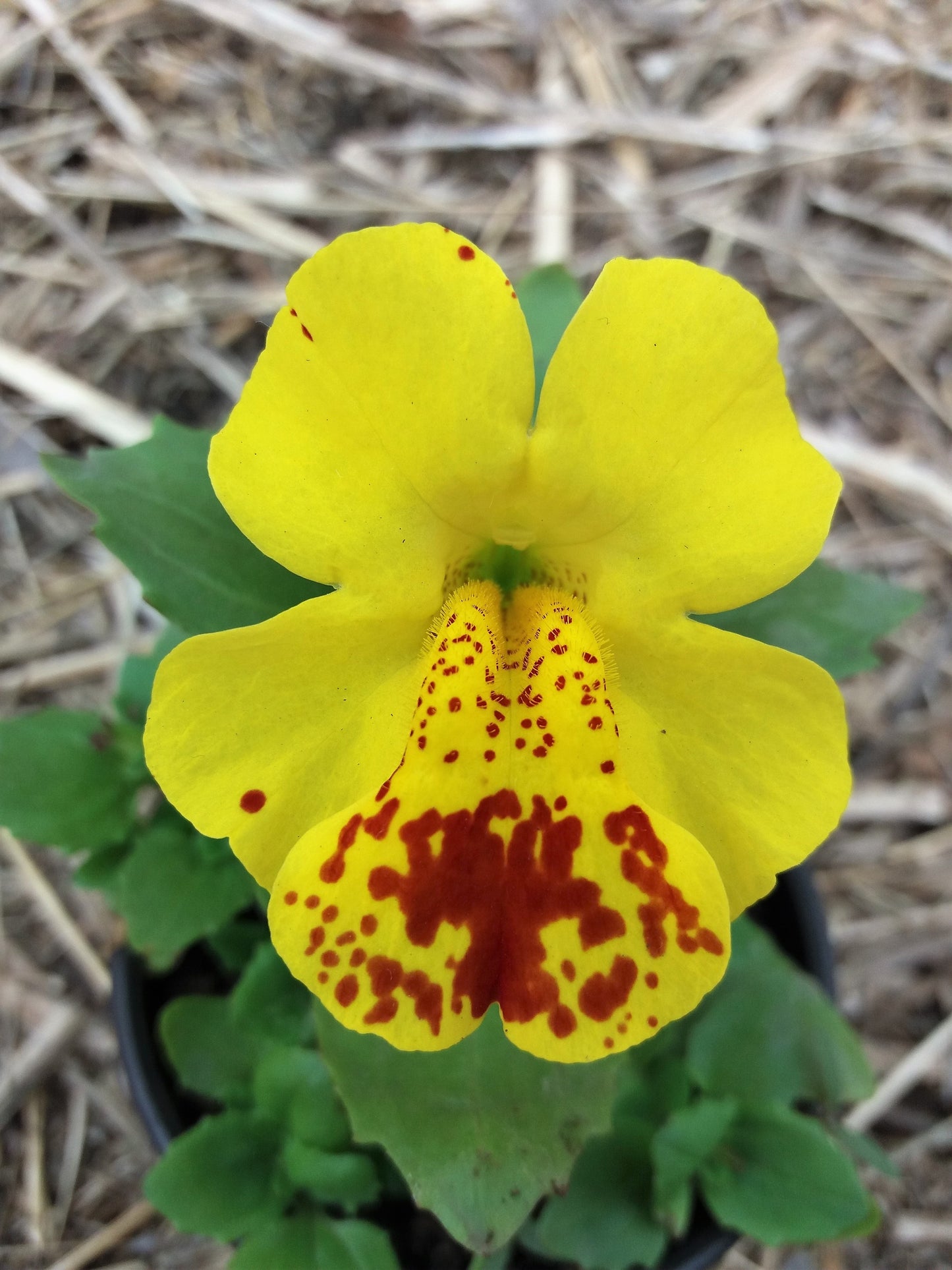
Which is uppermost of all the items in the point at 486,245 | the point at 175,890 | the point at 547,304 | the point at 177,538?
the point at 547,304

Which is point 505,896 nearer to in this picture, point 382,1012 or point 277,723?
point 382,1012

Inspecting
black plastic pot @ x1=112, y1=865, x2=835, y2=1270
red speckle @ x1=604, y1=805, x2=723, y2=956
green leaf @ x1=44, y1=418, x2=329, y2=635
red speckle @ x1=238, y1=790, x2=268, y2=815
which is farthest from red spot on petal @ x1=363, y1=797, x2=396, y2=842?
black plastic pot @ x1=112, y1=865, x2=835, y2=1270

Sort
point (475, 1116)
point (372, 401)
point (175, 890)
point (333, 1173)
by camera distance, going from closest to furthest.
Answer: point (372, 401), point (475, 1116), point (333, 1173), point (175, 890)

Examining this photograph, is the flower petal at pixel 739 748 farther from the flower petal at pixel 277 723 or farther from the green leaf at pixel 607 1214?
the green leaf at pixel 607 1214

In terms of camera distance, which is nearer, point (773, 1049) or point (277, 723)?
point (277, 723)

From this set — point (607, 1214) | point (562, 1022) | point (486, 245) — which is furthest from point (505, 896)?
point (486, 245)

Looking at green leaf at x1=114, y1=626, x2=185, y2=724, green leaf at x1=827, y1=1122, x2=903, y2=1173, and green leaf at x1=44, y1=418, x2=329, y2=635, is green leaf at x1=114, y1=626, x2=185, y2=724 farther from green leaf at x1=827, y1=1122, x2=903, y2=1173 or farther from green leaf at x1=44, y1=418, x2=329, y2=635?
green leaf at x1=827, y1=1122, x2=903, y2=1173

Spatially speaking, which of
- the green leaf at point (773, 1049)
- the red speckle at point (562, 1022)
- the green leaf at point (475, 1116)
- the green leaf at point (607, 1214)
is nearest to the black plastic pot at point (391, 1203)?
the green leaf at point (607, 1214)

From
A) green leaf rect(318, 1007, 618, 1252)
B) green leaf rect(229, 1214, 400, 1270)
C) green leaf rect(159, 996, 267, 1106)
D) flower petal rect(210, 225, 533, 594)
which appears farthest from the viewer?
green leaf rect(159, 996, 267, 1106)
